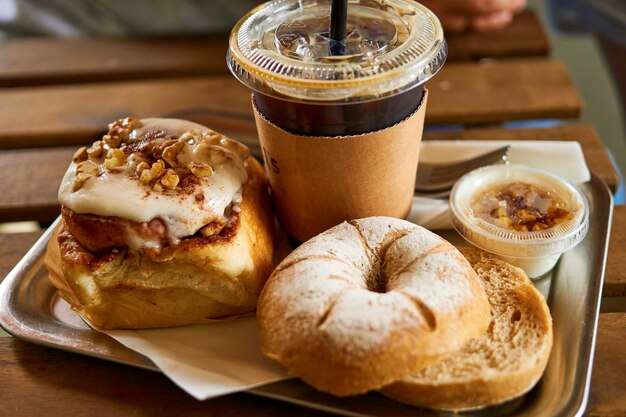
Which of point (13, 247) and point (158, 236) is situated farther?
point (13, 247)

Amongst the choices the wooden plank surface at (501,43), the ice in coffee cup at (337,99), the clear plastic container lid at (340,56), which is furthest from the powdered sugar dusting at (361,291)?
the wooden plank surface at (501,43)

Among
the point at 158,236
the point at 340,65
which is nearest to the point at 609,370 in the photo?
the point at 340,65

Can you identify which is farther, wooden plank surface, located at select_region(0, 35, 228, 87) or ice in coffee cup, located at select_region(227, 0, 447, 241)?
wooden plank surface, located at select_region(0, 35, 228, 87)

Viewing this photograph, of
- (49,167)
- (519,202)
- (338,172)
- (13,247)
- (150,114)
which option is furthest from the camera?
(150,114)

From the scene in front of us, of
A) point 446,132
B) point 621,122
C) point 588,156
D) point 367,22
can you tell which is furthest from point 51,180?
point 621,122

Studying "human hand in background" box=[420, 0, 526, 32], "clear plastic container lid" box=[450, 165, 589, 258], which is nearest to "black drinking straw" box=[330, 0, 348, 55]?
"clear plastic container lid" box=[450, 165, 589, 258]

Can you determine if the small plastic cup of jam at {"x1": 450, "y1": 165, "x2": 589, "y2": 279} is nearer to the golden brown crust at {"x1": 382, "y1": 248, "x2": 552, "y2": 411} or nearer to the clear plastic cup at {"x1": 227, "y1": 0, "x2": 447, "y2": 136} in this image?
the golden brown crust at {"x1": 382, "y1": 248, "x2": 552, "y2": 411}

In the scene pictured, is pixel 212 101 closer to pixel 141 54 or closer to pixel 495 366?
pixel 141 54
